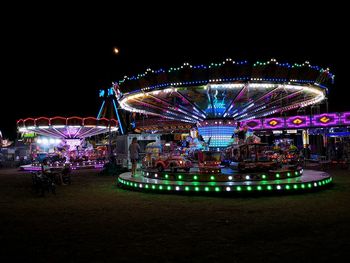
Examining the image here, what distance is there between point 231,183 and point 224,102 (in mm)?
5874

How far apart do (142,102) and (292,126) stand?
869 inches

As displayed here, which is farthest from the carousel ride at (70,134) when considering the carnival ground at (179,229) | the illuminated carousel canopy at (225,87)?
the carnival ground at (179,229)

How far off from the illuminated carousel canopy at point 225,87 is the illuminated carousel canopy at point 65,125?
40.5ft

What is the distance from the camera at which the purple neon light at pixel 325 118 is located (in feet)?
103

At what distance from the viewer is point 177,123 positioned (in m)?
44.9

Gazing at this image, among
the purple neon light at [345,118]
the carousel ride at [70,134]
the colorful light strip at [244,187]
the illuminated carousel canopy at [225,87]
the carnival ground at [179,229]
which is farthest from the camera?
the purple neon light at [345,118]

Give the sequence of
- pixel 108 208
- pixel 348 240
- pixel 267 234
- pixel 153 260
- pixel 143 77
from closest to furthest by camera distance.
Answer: pixel 153 260
pixel 348 240
pixel 267 234
pixel 108 208
pixel 143 77

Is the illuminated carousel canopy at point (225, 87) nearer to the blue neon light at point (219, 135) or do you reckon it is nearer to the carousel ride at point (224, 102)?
the carousel ride at point (224, 102)

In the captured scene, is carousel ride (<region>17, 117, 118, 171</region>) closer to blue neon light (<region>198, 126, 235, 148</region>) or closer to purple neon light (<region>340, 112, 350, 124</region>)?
blue neon light (<region>198, 126, 235, 148</region>)

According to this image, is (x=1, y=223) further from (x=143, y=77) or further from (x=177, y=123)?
(x=177, y=123)

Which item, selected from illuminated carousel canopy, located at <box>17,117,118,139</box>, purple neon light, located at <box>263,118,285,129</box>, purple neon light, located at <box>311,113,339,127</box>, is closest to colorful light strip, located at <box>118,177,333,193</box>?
illuminated carousel canopy, located at <box>17,117,118,139</box>

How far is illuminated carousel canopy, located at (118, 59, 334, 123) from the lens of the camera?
489 inches

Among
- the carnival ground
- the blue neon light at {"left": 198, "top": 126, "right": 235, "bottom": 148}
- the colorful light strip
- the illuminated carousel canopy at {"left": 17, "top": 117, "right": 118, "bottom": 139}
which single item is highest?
the illuminated carousel canopy at {"left": 17, "top": 117, "right": 118, "bottom": 139}

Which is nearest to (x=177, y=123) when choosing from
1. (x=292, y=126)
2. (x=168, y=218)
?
(x=292, y=126)
